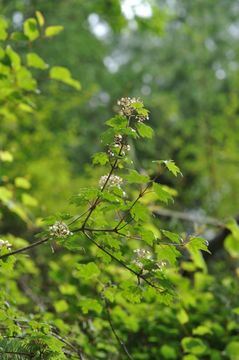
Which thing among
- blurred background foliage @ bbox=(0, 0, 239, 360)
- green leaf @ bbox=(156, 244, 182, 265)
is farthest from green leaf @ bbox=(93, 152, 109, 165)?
blurred background foliage @ bbox=(0, 0, 239, 360)

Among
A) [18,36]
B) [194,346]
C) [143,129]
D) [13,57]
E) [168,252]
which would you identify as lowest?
[168,252]

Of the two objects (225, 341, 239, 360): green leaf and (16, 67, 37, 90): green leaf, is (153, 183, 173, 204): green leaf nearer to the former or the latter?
(225, 341, 239, 360): green leaf

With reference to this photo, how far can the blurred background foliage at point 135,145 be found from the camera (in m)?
2.51

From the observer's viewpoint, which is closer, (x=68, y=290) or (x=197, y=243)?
(x=197, y=243)

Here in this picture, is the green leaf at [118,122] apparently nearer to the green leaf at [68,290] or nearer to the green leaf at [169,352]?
the green leaf at [169,352]

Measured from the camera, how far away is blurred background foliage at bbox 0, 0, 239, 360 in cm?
251

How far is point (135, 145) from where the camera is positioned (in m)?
7.56

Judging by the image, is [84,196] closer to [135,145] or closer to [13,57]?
[13,57]

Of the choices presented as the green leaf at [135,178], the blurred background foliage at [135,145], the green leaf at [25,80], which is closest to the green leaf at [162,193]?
the green leaf at [135,178]

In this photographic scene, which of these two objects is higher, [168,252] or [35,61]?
[35,61]

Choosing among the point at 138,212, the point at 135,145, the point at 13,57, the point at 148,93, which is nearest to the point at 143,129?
the point at 138,212

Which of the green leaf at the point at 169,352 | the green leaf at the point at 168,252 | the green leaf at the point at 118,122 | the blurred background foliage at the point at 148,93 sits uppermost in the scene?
the blurred background foliage at the point at 148,93

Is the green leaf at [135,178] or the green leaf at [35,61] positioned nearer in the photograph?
the green leaf at [135,178]

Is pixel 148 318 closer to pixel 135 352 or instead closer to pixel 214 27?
pixel 135 352
